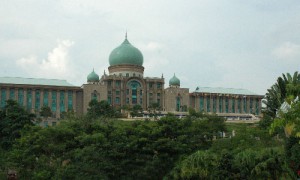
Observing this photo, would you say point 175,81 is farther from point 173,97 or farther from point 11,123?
point 11,123

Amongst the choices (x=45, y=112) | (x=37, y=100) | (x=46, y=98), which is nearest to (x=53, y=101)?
(x=46, y=98)

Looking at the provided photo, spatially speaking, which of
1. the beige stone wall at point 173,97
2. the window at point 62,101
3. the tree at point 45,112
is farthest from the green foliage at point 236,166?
the beige stone wall at point 173,97

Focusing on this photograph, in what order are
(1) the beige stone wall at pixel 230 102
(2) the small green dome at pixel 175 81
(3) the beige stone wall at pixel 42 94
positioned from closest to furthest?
(3) the beige stone wall at pixel 42 94 → (2) the small green dome at pixel 175 81 → (1) the beige stone wall at pixel 230 102

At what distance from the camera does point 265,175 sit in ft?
81.1

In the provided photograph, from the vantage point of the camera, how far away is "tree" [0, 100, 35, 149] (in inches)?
1571

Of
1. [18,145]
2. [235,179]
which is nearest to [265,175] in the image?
[235,179]

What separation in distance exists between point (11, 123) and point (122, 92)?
3742cm

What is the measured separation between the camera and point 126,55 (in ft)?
254

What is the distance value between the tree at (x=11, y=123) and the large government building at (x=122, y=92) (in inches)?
1158

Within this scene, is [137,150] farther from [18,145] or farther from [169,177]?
[18,145]

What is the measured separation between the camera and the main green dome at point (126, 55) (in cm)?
7756

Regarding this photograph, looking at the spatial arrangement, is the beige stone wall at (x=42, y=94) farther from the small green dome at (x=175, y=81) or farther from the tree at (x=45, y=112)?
the small green dome at (x=175, y=81)

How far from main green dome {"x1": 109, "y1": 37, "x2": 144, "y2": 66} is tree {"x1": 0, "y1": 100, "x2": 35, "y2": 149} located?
35230mm

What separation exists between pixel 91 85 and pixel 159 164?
48007 mm
